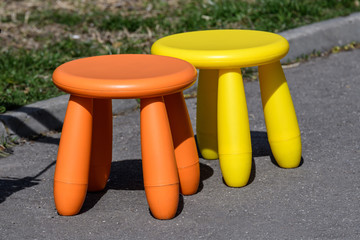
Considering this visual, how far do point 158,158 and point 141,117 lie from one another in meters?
0.21

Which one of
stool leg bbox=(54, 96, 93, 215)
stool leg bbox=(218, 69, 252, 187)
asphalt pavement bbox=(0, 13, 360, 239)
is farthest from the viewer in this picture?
stool leg bbox=(218, 69, 252, 187)

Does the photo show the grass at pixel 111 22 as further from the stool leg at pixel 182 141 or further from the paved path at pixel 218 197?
the stool leg at pixel 182 141

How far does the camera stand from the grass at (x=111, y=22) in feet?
19.2

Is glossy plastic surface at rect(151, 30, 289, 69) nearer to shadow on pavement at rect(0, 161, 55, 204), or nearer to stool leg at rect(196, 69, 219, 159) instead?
stool leg at rect(196, 69, 219, 159)

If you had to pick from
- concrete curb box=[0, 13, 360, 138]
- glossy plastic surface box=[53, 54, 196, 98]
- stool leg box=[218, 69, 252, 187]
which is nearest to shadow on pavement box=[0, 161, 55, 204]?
concrete curb box=[0, 13, 360, 138]

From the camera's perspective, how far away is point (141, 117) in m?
3.45

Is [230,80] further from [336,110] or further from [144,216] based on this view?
[336,110]

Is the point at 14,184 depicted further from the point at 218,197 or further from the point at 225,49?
the point at 225,49

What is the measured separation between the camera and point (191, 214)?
355 cm

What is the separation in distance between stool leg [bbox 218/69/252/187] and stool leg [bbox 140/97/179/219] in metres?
0.42

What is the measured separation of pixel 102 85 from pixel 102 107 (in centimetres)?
58

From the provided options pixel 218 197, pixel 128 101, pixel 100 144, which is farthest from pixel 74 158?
pixel 128 101

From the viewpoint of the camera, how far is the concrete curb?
4.67m

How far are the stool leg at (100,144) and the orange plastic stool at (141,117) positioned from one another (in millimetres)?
153
